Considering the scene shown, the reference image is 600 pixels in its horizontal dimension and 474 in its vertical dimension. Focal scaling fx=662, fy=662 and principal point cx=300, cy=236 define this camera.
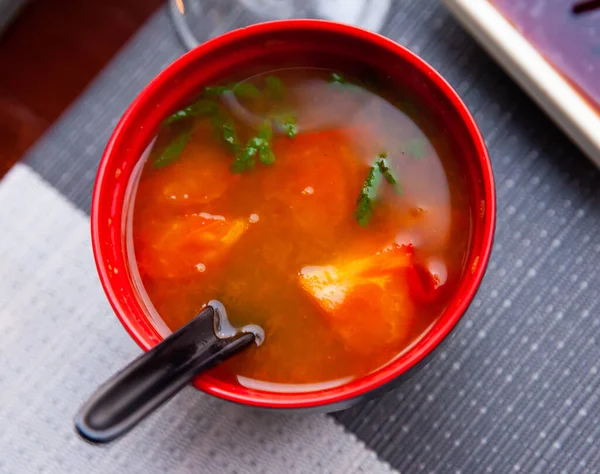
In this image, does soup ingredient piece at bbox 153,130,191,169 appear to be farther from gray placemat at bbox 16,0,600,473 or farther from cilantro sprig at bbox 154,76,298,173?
gray placemat at bbox 16,0,600,473

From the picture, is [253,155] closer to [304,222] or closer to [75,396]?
[304,222]

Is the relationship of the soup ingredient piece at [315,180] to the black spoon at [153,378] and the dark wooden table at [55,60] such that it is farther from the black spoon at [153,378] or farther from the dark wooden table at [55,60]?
the dark wooden table at [55,60]

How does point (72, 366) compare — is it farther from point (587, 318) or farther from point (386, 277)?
point (587, 318)

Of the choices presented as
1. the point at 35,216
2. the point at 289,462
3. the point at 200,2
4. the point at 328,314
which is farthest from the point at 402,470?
the point at 200,2

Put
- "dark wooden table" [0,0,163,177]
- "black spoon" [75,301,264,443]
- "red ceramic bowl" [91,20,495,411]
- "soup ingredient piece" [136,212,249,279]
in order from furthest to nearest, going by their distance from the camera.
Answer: "dark wooden table" [0,0,163,177], "soup ingredient piece" [136,212,249,279], "red ceramic bowl" [91,20,495,411], "black spoon" [75,301,264,443]

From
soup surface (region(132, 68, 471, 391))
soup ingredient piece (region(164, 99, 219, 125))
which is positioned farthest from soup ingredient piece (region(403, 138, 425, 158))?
soup ingredient piece (region(164, 99, 219, 125))

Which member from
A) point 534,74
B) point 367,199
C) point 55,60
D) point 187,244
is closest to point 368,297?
point 367,199
